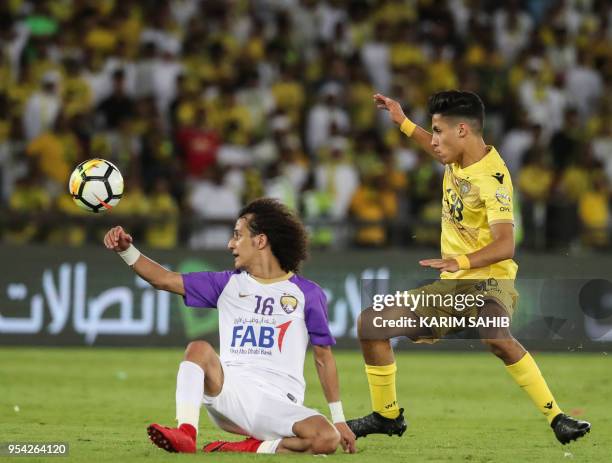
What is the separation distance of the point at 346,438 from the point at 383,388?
970 millimetres

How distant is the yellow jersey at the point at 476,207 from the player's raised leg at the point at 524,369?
0.31 meters

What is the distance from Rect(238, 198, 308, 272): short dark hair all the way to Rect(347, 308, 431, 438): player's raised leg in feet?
2.27

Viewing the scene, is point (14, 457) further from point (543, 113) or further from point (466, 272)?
point (543, 113)

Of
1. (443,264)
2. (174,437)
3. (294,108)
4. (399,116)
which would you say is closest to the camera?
(174,437)

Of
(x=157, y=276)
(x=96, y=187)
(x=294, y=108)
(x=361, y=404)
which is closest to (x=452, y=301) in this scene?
(x=157, y=276)

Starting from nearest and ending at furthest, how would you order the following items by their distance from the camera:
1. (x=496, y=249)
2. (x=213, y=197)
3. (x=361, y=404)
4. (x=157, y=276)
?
1. (x=157, y=276)
2. (x=496, y=249)
3. (x=361, y=404)
4. (x=213, y=197)

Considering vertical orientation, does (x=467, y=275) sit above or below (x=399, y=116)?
below

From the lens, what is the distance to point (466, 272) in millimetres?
8477

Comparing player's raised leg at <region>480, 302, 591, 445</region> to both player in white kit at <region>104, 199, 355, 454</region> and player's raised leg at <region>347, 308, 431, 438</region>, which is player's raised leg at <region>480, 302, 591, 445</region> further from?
player in white kit at <region>104, 199, 355, 454</region>

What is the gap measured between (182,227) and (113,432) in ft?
23.9

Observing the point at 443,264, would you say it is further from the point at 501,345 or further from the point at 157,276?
the point at 157,276

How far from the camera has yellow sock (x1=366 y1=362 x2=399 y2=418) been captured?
28.2ft

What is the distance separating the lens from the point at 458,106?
852 centimetres

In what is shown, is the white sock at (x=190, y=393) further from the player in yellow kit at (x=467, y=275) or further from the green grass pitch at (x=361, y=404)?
the player in yellow kit at (x=467, y=275)
